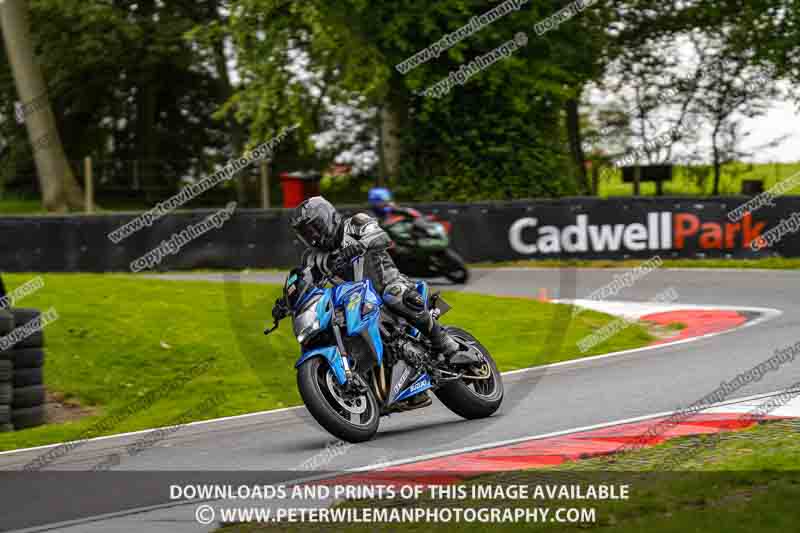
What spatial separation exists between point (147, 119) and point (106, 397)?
27001 mm

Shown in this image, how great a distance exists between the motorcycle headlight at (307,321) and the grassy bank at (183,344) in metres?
2.79

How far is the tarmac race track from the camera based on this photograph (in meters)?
7.18

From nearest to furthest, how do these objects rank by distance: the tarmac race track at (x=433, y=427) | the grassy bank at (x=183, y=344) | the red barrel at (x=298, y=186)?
the tarmac race track at (x=433, y=427), the grassy bank at (x=183, y=344), the red barrel at (x=298, y=186)

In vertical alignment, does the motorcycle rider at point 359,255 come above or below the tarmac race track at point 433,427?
above

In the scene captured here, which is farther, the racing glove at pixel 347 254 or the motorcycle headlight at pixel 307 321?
the racing glove at pixel 347 254

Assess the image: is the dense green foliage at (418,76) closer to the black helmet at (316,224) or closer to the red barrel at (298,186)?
the red barrel at (298,186)

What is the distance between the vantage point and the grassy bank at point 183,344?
1159 cm

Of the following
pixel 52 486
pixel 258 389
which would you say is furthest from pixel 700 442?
pixel 258 389

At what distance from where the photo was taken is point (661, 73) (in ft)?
104

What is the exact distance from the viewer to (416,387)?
28.7ft

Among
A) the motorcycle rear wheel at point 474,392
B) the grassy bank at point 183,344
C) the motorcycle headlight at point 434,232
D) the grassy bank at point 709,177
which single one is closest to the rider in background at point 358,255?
the motorcycle rear wheel at point 474,392

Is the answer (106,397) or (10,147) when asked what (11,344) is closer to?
(106,397)

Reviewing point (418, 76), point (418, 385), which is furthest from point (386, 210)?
point (418, 385)

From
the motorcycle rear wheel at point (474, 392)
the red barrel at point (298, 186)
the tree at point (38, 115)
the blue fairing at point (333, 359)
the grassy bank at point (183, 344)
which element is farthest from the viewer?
the tree at point (38, 115)
